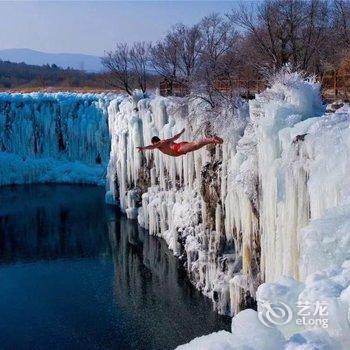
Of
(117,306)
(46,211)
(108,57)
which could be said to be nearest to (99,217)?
(46,211)

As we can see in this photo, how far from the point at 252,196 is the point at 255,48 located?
13113mm

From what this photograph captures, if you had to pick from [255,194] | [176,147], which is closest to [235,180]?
[255,194]

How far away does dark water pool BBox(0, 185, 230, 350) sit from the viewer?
1364 centimetres

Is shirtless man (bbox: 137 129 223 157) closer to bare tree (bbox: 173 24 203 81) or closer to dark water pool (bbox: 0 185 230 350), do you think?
dark water pool (bbox: 0 185 230 350)

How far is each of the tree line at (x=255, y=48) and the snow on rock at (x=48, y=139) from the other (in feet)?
15.2

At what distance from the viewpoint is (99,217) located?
1032 inches

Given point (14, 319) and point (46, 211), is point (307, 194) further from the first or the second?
point (46, 211)

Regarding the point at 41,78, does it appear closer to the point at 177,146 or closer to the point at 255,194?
the point at 177,146

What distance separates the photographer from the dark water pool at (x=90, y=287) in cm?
1364

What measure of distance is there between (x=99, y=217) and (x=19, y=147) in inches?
445

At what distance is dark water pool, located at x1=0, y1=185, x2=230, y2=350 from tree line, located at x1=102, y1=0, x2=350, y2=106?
19.4 ft

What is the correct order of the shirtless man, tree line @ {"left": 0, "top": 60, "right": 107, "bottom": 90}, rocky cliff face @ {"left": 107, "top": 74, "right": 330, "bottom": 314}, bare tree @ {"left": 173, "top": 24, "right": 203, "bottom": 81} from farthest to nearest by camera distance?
tree line @ {"left": 0, "top": 60, "right": 107, "bottom": 90} < bare tree @ {"left": 173, "top": 24, "right": 203, "bottom": 81} < the shirtless man < rocky cliff face @ {"left": 107, "top": 74, "right": 330, "bottom": 314}

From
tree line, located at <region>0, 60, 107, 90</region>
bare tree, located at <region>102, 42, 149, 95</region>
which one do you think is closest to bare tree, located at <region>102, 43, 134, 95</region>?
bare tree, located at <region>102, 42, 149, 95</region>

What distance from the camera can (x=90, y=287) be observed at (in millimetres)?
17141
